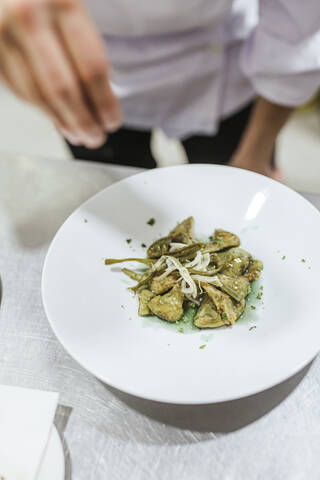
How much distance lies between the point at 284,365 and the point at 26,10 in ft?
1.88

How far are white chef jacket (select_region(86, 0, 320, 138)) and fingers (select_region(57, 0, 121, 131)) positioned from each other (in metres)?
0.71

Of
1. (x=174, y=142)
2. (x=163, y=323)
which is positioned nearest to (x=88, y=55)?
(x=163, y=323)

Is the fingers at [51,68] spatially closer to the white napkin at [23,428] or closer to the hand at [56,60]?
the hand at [56,60]

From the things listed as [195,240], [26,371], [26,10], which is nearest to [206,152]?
[195,240]

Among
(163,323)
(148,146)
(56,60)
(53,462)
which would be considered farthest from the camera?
(148,146)

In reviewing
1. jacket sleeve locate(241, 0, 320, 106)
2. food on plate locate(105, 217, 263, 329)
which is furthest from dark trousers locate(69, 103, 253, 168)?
food on plate locate(105, 217, 263, 329)

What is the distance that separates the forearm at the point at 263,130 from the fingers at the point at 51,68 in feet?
3.02

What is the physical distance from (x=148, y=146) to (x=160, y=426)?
1116 mm

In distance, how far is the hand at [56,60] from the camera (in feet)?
1.31

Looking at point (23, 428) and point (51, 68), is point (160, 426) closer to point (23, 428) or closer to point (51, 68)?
point (23, 428)

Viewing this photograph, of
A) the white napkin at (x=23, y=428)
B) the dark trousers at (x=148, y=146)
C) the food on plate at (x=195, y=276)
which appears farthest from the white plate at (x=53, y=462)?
the dark trousers at (x=148, y=146)

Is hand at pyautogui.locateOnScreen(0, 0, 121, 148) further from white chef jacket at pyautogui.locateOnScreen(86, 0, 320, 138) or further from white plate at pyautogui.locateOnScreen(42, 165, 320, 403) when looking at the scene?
white chef jacket at pyautogui.locateOnScreen(86, 0, 320, 138)

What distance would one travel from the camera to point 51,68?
0.43 meters

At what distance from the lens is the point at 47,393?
0.69 meters
